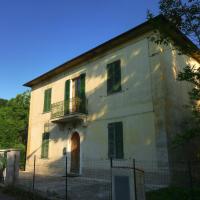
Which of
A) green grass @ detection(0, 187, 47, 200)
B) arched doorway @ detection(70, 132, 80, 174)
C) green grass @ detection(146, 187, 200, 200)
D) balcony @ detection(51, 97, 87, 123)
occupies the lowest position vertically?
green grass @ detection(0, 187, 47, 200)

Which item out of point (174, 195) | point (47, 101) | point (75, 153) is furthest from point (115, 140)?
point (47, 101)

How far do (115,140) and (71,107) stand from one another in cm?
357

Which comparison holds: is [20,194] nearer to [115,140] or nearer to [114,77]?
[115,140]

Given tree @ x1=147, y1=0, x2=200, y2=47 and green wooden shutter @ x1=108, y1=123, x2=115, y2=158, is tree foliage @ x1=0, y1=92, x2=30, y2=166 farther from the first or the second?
tree @ x1=147, y1=0, x2=200, y2=47

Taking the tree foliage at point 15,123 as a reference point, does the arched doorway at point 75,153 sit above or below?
below

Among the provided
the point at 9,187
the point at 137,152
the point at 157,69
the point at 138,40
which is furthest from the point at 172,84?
the point at 9,187

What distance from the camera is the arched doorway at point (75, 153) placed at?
45.6 feet

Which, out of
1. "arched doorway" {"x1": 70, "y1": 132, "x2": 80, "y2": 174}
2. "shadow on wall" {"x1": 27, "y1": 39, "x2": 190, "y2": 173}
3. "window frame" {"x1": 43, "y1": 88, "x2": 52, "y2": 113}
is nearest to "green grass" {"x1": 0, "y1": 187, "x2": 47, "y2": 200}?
"arched doorway" {"x1": 70, "y1": 132, "x2": 80, "y2": 174}

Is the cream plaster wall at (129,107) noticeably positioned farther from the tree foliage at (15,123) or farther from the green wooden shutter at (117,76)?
the tree foliage at (15,123)

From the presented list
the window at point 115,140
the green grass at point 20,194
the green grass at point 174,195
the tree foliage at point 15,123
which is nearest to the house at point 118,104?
the window at point 115,140

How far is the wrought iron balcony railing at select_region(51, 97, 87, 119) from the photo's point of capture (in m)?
13.8

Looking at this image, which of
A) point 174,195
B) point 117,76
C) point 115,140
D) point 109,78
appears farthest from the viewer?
point 109,78

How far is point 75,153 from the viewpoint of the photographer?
14188mm

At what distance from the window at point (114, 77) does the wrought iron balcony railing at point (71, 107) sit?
1893mm
